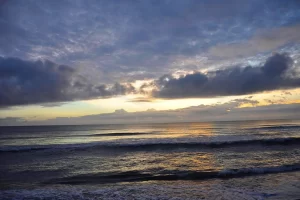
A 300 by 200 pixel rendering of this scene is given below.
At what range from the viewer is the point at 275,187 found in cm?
1161

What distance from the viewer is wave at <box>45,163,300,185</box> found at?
562 inches

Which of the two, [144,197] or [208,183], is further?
[208,183]

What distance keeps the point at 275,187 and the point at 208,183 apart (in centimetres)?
337

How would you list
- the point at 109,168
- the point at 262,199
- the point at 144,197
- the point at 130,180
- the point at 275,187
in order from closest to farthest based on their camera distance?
the point at 262,199 < the point at 144,197 < the point at 275,187 < the point at 130,180 < the point at 109,168

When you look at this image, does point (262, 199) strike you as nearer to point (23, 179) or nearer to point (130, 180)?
point (130, 180)

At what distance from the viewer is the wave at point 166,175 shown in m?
14.3

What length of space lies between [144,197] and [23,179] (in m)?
9.09

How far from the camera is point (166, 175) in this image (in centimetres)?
1506

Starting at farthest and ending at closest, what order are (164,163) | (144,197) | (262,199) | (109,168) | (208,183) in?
(164,163) < (109,168) < (208,183) < (144,197) < (262,199)

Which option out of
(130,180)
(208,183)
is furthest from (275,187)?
(130,180)

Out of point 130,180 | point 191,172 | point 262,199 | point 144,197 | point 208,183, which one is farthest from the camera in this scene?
point 191,172

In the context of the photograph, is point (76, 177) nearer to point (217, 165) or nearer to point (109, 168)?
point (109, 168)

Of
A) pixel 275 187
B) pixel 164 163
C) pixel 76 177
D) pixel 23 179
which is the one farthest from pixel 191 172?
pixel 23 179

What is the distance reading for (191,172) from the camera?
15.7 meters
